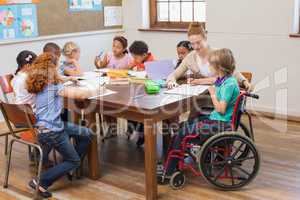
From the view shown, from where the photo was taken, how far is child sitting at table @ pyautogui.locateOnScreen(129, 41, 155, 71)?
4168 millimetres

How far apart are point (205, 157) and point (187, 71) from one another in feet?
3.00

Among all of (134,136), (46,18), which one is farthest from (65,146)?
(46,18)

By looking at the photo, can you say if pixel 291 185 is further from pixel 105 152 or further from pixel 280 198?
pixel 105 152

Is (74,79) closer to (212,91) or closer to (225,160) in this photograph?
(212,91)

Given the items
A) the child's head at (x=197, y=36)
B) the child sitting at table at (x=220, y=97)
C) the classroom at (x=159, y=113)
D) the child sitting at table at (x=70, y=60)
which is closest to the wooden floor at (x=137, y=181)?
the classroom at (x=159, y=113)

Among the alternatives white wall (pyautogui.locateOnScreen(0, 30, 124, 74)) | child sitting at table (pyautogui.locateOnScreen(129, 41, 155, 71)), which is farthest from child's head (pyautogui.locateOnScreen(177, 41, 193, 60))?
white wall (pyautogui.locateOnScreen(0, 30, 124, 74))

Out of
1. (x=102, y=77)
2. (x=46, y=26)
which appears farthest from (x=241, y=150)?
(x=46, y=26)

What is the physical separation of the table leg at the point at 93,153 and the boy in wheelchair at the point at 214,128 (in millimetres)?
559

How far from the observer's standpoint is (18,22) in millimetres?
5023

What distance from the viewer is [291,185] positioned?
129 inches

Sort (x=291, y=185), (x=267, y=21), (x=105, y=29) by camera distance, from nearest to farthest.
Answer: (x=291, y=185) < (x=267, y=21) < (x=105, y=29)

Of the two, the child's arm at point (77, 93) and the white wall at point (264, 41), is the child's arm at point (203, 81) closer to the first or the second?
the child's arm at point (77, 93)

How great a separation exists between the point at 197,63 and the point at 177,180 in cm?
100

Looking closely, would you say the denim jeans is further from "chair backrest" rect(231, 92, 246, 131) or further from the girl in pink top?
the girl in pink top
